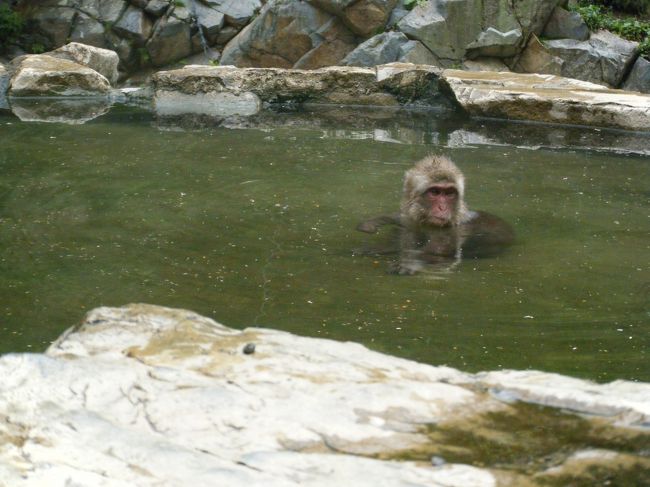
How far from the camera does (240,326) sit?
183 inches

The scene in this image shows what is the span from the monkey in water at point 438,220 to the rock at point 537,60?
9.66 meters

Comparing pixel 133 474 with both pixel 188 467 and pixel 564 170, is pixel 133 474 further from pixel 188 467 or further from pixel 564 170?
pixel 564 170

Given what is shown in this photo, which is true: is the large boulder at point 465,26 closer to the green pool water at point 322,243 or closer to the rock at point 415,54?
the rock at point 415,54

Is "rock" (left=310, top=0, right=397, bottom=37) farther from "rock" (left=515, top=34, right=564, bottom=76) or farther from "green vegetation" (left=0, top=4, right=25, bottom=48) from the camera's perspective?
"green vegetation" (left=0, top=4, right=25, bottom=48)

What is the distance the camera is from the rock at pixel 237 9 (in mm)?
18094

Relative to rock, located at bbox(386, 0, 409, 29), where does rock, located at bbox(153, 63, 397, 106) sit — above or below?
below

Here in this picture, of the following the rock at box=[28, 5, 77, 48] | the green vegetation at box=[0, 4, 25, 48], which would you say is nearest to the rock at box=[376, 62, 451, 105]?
the rock at box=[28, 5, 77, 48]

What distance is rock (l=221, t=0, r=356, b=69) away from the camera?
53.8 feet

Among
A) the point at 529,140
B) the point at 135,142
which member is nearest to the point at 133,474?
the point at 135,142

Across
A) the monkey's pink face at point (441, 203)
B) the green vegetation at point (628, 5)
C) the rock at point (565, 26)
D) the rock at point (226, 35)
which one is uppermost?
the green vegetation at point (628, 5)

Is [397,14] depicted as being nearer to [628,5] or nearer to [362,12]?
[362,12]

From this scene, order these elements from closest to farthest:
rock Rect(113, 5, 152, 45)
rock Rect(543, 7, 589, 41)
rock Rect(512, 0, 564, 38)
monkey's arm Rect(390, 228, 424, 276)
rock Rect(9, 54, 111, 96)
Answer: monkey's arm Rect(390, 228, 424, 276), rock Rect(9, 54, 111, 96), rock Rect(512, 0, 564, 38), rock Rect(543, 7, 589, 41), rock Rect(113, 5, 152, 45)

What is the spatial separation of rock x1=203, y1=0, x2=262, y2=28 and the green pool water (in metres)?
8.43

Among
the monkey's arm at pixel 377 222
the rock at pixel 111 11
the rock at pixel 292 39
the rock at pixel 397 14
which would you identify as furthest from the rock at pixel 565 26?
the monkey's arm at pixel 377 222
